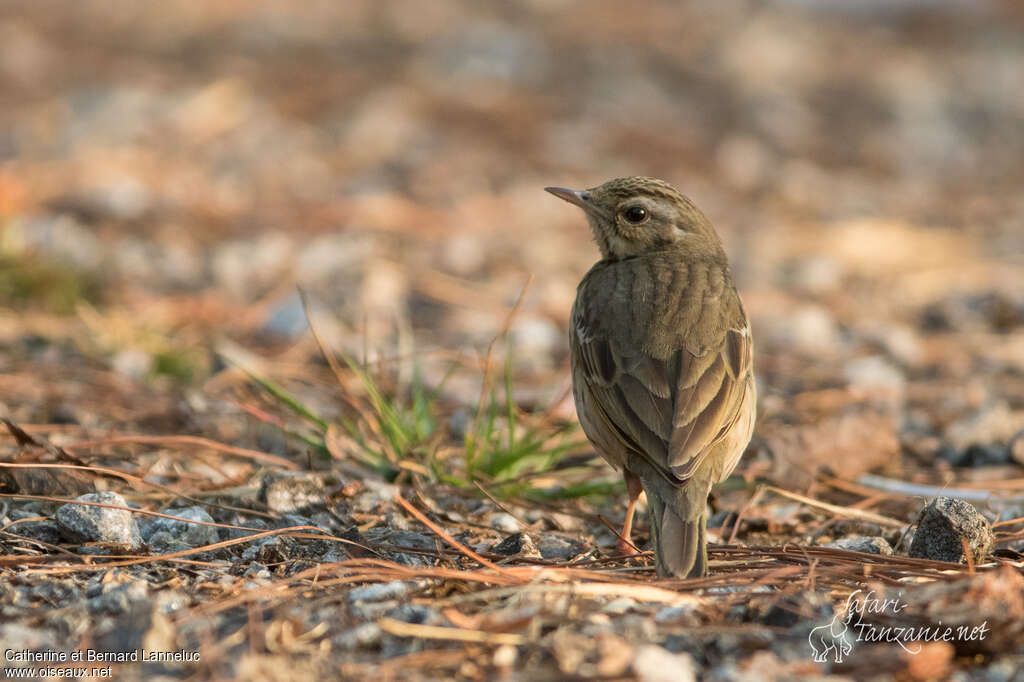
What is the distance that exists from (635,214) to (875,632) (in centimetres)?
241

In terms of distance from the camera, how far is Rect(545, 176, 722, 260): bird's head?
16.6 ft

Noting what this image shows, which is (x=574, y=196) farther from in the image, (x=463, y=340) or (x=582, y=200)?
(x=463, y=340)

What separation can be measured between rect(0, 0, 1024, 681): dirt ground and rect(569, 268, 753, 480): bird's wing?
0.39 m

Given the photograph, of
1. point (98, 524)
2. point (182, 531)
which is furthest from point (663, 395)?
point (98, 524)

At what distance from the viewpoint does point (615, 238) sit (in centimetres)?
514

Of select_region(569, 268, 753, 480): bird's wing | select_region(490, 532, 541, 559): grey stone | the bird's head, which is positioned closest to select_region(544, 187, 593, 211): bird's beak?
the bird's head

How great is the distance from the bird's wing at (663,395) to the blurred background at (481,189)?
41.3 inches

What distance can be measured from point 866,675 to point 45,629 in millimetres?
2143

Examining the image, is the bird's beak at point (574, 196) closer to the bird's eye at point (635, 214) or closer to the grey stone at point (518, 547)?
the bird's eye at point (635, 214)

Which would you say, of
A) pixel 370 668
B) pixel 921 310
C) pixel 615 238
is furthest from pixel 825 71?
pixel 370 668

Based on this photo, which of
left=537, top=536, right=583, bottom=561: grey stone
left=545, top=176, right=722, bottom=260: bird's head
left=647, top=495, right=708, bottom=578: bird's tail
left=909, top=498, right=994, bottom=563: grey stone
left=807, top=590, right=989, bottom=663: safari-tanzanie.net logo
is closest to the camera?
left=807, top=590, right=989, bottom=663: safari-tanzanie.net logo

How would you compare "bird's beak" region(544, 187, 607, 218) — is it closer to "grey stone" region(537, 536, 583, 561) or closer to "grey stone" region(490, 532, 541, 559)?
"grey stone" region(537, 536, 583, 561)

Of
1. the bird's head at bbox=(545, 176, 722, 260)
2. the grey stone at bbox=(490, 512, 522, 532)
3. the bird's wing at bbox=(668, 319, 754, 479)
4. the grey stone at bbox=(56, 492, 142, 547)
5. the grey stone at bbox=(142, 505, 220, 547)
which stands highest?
the bird's head at bbox=(545, 176, 722, 260)

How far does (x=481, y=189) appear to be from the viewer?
10867 mm
